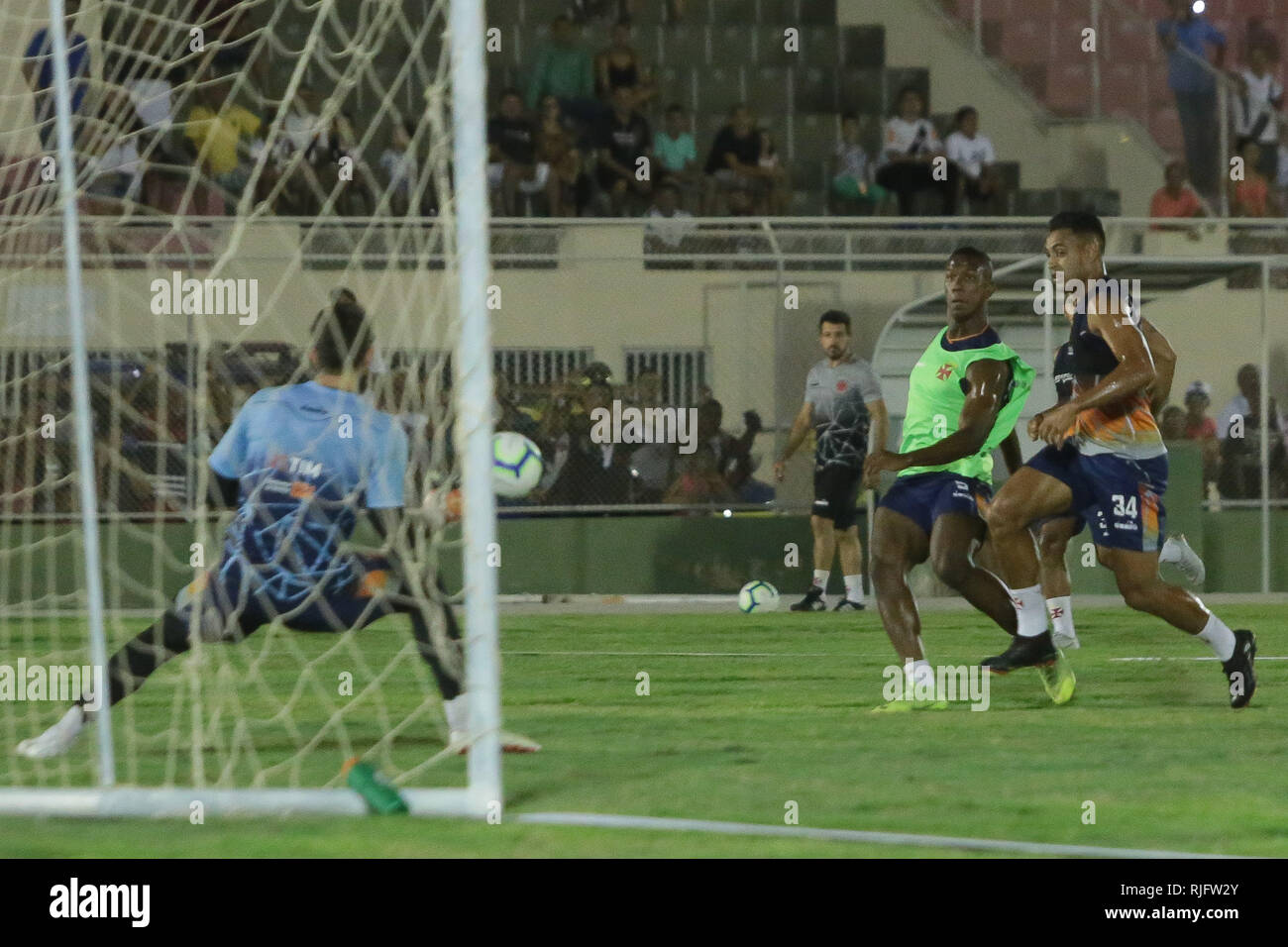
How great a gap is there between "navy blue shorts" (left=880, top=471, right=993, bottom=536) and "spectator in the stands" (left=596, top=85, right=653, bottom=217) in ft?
30.1

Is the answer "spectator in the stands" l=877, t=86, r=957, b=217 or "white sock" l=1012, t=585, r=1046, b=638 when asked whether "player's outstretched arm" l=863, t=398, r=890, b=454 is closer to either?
"white sock" l=1012, t=585, r=1046, b=638

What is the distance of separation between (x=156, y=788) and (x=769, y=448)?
9268mm

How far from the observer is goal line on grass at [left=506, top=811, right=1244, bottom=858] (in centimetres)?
461

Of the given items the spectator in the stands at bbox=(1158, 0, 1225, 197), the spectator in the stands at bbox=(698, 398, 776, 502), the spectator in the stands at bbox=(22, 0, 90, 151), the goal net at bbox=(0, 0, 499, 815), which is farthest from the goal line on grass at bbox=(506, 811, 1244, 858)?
the spectator in the stands at bbox=(1158, 0, 1225, 197)

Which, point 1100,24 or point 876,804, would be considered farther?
point 1100,24

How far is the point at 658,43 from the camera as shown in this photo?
18.6 metres

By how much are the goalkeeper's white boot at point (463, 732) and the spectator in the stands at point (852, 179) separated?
11637 mm

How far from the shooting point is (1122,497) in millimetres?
7340

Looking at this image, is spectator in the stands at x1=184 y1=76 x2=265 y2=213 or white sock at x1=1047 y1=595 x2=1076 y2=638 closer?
white sock at x1=1047 y1=595 x2=1076 y2=638

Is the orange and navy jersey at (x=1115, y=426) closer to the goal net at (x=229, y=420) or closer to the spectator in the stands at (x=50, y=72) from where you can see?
the goal net at (x=229, y=420)

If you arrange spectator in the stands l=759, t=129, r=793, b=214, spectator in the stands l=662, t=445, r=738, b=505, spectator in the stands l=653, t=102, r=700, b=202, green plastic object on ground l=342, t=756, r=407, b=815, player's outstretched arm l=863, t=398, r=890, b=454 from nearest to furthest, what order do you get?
green plastic object on ground l=342, t=756, r=407, b=815
player's outstretched arm l=863, t=398, r=890, b=454
spectator in the stands l=662, t=445, r=738, b=505
spectator in the stands l=653, t=102, r=700, b=202
spectator in the stands l=759, t=129, r=793, b=214

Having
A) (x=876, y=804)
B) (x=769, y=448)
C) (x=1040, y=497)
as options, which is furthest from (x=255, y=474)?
(x=769, y=448)

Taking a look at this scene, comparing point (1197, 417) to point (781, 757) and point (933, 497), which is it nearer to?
point (933, 497)

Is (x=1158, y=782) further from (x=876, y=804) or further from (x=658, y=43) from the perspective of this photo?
(x=658, y=43)
